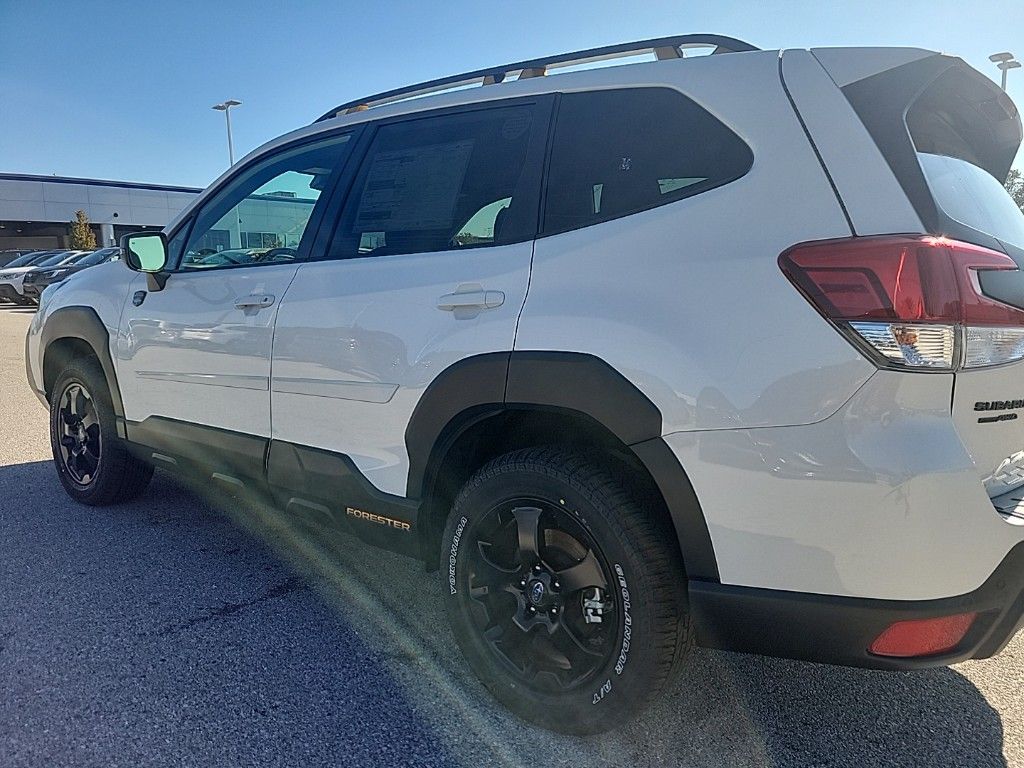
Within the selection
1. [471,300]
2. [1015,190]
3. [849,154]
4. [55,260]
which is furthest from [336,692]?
[55,260]

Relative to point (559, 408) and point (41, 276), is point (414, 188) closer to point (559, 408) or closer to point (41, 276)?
point (559, 408)

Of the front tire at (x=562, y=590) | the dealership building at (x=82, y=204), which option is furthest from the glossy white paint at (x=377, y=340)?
the dealership building at (x=82, y=204)

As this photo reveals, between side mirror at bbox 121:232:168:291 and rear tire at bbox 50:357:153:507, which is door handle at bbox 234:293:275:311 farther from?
rear tire at bbox 50:357:153:507

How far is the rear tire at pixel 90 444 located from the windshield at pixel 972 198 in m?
3.75

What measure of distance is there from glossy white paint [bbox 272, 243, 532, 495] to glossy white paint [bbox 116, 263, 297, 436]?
13 centimetres

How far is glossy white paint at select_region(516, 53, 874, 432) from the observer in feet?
5.59

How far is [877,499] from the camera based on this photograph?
162 centimetres

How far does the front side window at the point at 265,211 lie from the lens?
309 centimetres

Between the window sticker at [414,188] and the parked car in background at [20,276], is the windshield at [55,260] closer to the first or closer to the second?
the parked car in background at [20,276]

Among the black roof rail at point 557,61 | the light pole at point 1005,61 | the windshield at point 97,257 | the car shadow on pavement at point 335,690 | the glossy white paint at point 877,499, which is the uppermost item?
the light pole at point 1005,61

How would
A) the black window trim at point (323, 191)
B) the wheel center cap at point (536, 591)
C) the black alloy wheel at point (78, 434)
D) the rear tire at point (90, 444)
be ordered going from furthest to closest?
the black alloy wheel at point (78, 434) → the rear tire at point (90, 444) → the black window trim at point (323, 191) → the wheel center cap at point (536, 591)

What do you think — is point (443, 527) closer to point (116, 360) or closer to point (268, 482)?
point (268, 482)

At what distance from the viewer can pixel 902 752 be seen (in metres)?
2.16

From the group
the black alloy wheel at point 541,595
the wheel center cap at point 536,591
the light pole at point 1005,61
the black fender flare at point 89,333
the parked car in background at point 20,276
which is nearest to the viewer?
→ the black alloy wheel at point 541,595
